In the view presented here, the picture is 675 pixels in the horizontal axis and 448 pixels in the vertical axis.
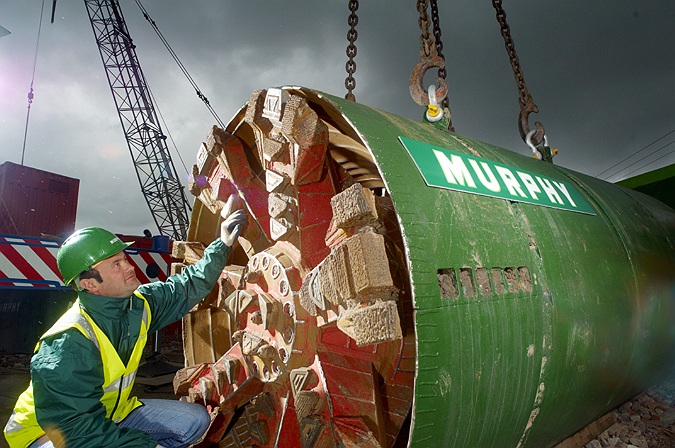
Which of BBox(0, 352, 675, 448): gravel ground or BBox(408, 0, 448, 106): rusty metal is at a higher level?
BBox(408, 0, 448, 106): rusty metal

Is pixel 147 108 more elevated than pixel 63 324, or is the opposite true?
pixel 147 108

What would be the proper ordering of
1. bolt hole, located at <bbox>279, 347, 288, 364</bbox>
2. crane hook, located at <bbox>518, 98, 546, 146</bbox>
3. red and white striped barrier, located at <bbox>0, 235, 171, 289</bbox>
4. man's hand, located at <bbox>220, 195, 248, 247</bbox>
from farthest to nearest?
red and white striped barrier, located at <bbox>0, 235, 171, 289</bbox>, crane hook, located at <bbox>518, 98, 546, 146</bbox>, man's hand, located at <bbox>220, 195, 248, 247</bbox>, bolt hole, located at <bbox>279, 347, 288, 364</bbox>

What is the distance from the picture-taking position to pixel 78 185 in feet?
40.9

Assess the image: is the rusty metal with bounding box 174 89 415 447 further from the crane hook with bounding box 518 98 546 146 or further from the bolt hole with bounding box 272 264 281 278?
the crane hook with bounding box 518 98 546 146

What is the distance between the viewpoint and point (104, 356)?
78.9 inches

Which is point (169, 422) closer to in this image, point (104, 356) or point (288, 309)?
point (104, 356)

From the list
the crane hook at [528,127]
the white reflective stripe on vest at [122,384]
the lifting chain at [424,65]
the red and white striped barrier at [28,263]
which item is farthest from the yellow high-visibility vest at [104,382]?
the crane hook at [528,127]

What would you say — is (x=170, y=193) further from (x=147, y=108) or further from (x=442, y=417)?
(x=442, y=417)

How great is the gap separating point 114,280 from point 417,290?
5.24 ft

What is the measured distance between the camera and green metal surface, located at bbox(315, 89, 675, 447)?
1564mm

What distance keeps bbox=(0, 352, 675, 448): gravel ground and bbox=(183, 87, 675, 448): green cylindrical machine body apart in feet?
0.88

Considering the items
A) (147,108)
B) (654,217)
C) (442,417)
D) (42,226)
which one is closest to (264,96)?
(442,417)

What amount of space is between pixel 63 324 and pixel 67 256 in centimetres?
36

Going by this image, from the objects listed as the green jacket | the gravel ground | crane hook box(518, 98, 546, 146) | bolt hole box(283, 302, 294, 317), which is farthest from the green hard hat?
crane hook box(518, 98, 546, 146)
